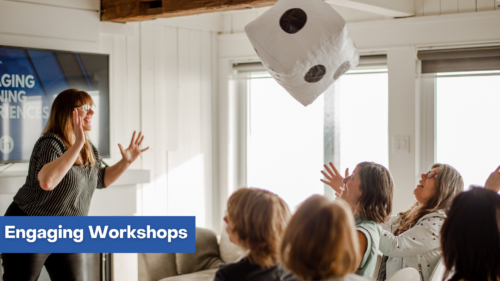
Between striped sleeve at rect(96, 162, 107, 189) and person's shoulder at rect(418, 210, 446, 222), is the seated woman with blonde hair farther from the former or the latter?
striped sleeve at rect(96, 162, 107, 189)

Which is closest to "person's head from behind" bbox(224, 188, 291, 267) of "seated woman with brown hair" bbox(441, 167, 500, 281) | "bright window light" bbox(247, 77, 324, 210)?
"seated woman with brown hair" bbox(441, 167, 500, 281)

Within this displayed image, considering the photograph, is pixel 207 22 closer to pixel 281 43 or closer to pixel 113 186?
pixel 113 186

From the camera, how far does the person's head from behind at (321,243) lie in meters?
1.12

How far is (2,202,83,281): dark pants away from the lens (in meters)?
2.01

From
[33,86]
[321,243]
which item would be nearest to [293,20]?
[321,243]

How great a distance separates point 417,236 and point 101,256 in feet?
6.33

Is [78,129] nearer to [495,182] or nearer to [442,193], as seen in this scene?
[442,193]

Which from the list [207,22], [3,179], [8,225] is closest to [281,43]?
[8,225]

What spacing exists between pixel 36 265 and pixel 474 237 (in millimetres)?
1649

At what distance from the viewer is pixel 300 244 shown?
3.69 ft

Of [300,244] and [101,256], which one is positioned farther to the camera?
[101,256]

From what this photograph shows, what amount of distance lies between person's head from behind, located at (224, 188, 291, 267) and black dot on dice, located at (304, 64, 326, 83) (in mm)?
426

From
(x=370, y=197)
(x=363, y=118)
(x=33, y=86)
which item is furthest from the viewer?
(x=363, y=118)

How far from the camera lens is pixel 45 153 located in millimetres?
2000
